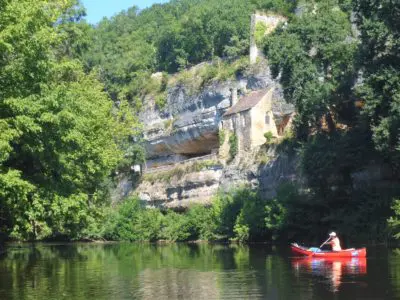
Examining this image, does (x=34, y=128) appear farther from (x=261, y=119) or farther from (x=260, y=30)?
(x=260, y=30)

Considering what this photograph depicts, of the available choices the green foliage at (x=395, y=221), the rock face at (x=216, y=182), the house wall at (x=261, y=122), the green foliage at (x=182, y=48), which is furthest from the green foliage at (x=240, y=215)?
the green foliage at (x=182, y=48)

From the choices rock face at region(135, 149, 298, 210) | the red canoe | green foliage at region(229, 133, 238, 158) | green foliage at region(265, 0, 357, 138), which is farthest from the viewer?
green foliage at region(229, 133, 238, 158)

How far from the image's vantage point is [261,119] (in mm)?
61906

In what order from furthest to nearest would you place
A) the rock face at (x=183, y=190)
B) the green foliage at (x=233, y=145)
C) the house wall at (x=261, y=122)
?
the rock face at (x=183, y=190), the green foliage at (x=233, y=145), the house wall at (x=261, y=122)

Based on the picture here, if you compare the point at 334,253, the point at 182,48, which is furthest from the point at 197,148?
the point at 334,253

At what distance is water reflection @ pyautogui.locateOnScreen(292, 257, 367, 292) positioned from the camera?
81.0 ft

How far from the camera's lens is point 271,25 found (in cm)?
7000

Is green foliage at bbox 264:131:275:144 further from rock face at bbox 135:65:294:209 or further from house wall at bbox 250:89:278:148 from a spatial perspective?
rock face at bbox 135:65:294:209

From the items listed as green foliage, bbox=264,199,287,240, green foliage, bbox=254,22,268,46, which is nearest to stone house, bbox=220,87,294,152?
green foliage, bbox=254,22,268,46

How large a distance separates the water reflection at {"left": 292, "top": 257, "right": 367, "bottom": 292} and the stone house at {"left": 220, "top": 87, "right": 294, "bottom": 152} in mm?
29498

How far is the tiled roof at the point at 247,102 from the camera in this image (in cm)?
6259

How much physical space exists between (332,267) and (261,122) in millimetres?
34004

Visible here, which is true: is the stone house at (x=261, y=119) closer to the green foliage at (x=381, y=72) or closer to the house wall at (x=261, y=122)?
the house wall at (x=261, y=122)

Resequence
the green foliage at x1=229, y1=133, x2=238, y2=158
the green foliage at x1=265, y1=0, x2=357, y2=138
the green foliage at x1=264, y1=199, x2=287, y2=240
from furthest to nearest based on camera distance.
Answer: the green foliage at x1=229, y1=133, x2=238, y2=158
the green foliage at x1=265, y1=0, x2=357, y2=138
the green foliage at x1=264, y1=199, x2=287, y2=240
